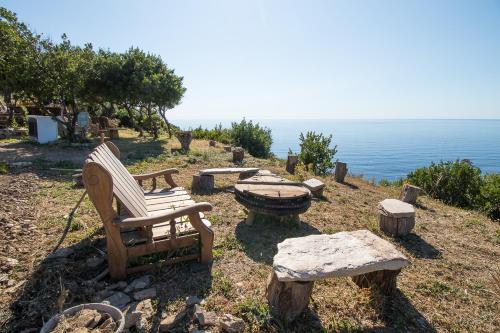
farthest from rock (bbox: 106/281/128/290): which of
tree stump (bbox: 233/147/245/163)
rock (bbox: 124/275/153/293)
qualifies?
tree stump (bbox: 233/147/245/163)

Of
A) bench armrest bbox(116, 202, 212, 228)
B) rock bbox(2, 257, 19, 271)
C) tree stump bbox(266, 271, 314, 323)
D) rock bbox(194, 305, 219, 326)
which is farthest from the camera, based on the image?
rock bbox(2, 257, 19, 271)

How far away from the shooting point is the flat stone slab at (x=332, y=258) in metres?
2.92

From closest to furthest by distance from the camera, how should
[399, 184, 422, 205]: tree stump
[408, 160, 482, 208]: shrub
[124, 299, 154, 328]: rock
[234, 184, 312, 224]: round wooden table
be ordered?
1. [124, 299, 154, 328]: rock
2. [234, 184, 312, 224]: round wooden table
3. [399, 184, 422, 205]: tree stump
4. [408, 160, 482, 208]: shrub

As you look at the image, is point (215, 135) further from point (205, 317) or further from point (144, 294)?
point (205, 317)

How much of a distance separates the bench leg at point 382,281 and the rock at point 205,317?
2.03m

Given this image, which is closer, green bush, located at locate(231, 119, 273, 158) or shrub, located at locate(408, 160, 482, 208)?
shrub, located at locate(408, 160, 482, 208)

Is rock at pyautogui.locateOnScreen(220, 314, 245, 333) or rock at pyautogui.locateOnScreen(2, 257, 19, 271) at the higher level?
rock at pyautogui.locateOnScreen(2, 257, 19, 271)

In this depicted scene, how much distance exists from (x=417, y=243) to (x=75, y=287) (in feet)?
19.5

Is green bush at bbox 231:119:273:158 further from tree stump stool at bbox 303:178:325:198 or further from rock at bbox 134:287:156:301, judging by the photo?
rock at bbox 134:287:156:301

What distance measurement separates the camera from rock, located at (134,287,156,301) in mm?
3203

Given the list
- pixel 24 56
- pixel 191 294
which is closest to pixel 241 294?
pixel 191 294

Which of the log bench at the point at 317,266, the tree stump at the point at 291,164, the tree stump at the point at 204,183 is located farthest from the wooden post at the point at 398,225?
the tree stump at the point at 291,164

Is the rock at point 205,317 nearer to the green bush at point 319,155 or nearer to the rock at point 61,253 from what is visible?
the rock at point 61,253

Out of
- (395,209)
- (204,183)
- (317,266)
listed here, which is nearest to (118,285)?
(317,266)
